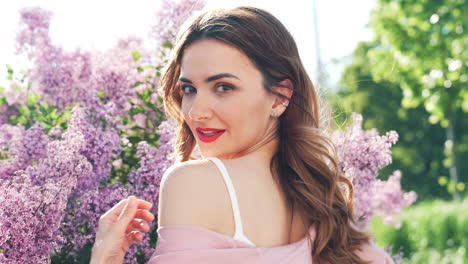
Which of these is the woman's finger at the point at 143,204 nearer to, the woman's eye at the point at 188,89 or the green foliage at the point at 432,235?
the woman's eye at the point at 188,89

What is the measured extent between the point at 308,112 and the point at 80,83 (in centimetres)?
194

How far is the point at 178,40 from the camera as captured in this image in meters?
2.46

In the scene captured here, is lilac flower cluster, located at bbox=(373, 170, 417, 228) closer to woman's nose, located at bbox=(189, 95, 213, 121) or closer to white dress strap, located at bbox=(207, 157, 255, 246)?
woman's nose, located at bbox=(189, 95, 213, 121)

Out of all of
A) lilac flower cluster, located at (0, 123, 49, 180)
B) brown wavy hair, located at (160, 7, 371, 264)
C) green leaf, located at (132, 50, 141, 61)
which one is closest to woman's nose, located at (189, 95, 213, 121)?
brown wavy hair, located at (160, 7, 371, 264)

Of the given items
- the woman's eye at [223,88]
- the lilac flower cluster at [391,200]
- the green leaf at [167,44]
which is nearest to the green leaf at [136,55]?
the green leaf at [167,44]

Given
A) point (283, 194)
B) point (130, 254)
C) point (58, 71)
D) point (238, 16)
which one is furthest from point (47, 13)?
point (283, 194)

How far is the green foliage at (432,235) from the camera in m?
13.2

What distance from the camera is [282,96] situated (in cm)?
243

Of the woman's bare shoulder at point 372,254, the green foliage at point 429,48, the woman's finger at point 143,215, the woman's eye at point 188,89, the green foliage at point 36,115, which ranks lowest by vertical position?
the green foliage at point 429,48

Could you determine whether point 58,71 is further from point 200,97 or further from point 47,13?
point 200,97

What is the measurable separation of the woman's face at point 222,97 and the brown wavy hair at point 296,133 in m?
0.04

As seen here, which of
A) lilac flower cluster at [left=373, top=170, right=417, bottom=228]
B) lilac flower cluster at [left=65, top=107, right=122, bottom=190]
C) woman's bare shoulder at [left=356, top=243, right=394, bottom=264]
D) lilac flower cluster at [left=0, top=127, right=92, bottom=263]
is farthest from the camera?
lilac flower cluster at [left=373, top=170, right=417, bottom=228]

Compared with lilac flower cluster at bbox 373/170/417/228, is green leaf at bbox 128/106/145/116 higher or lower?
higher

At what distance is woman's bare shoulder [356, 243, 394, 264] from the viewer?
2469 millimetres
